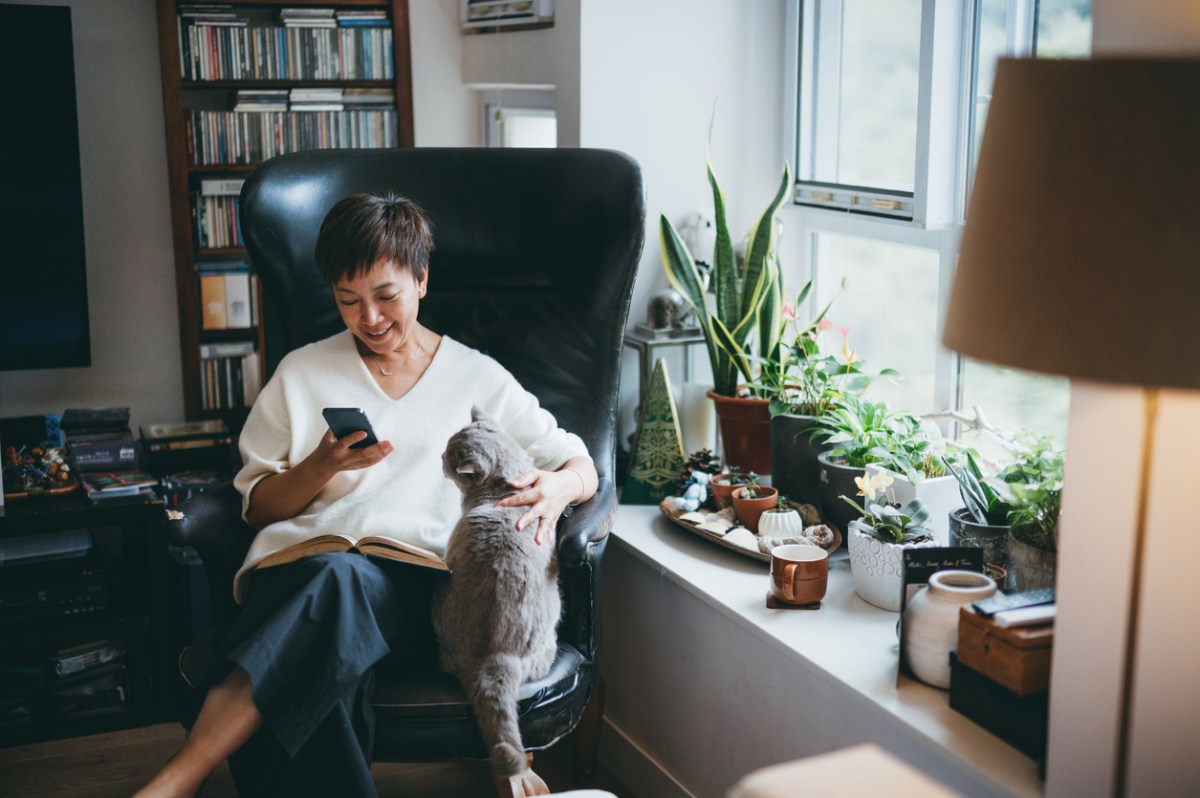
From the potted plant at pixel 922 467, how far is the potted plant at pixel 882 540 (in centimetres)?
5

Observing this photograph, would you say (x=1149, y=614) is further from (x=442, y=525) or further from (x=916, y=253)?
(x=916, y=253)

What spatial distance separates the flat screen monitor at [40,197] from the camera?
120 inches

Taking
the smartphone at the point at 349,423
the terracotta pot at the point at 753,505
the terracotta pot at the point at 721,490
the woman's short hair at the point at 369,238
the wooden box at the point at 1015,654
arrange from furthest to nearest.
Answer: the terracotta pot at the point at 721,490, the terracotta pot at the point at 753,505, the woman's short hair at the point at 369,238, the smartphone at the point at 349,423, the wooden box at the point at 1015,654

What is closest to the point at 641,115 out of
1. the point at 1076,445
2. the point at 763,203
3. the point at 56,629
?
the point at 763,203

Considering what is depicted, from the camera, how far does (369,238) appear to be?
2018 millimetres

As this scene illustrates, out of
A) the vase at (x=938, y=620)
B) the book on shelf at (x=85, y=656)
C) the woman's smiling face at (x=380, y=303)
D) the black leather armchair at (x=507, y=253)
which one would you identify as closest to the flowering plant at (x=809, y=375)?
the black leather armchair at (x=507, y=253)

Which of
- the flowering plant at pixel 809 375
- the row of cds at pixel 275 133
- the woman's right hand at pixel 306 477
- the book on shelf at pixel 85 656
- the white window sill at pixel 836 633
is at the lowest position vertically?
the book on shelf at pixel 85 656

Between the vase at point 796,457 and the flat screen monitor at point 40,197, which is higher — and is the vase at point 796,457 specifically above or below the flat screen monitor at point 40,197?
below

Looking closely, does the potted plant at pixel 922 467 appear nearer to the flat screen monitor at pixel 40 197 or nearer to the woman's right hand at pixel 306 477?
the woman's right hand at pixel 306 477

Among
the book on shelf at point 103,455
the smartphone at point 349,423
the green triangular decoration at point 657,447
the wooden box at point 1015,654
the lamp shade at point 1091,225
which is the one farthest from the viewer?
the book on shelf at point 103,455

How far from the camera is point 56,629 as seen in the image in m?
2.80

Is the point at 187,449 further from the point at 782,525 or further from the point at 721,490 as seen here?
the point at 782,525

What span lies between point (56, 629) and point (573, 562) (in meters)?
1.55

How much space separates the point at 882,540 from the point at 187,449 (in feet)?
6.93
